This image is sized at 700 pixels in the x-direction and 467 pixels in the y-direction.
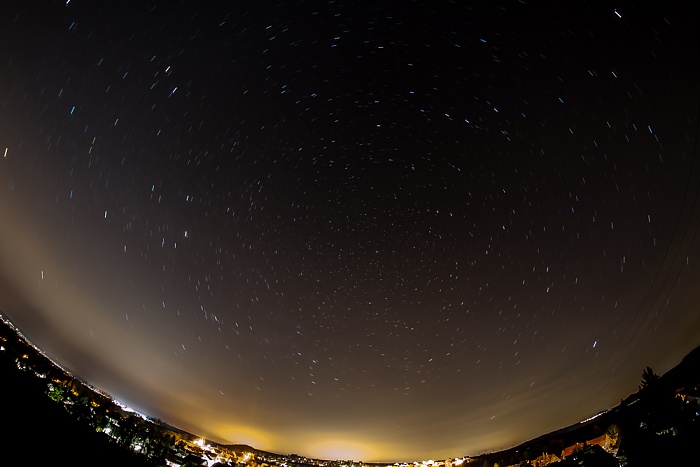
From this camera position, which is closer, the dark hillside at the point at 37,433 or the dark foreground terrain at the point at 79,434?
the dark hillside at the point at 37,433

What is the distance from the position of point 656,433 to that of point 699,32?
14.1 metres

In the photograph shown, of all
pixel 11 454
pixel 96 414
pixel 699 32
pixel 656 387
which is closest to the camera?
pixel 11 454

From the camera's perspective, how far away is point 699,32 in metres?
9.59

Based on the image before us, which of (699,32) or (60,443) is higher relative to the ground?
(699,32)

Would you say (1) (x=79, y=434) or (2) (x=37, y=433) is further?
(1) (x=79, y=434)

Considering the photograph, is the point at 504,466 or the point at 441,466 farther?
the point at 441,466

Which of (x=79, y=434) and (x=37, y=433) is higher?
(x=79, y=434)

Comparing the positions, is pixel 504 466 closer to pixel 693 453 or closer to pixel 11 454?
pixel 693 453

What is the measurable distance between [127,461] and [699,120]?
20.5 m

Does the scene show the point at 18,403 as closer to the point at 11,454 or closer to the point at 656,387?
the point at 11,454

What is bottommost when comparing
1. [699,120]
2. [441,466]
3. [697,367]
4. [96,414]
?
[96,414]

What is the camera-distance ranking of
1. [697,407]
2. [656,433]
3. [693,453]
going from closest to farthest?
[693,453]
[656,433]
[697,407]

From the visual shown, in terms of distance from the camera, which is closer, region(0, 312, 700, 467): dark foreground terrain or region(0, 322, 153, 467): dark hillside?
region(0, 322, 153, 467): dark hillside

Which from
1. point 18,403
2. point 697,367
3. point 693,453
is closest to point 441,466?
point 697,367
